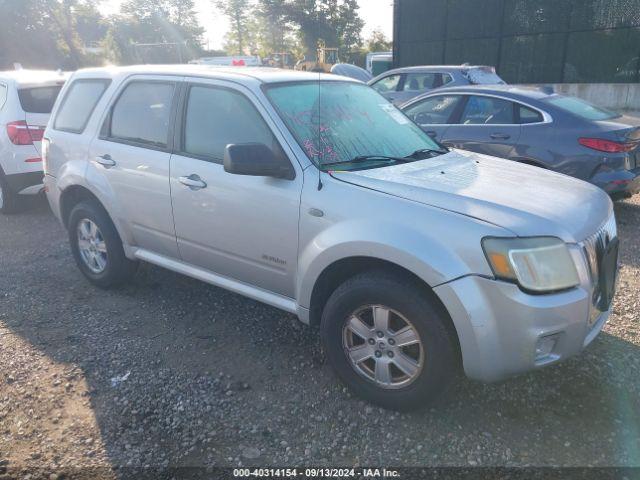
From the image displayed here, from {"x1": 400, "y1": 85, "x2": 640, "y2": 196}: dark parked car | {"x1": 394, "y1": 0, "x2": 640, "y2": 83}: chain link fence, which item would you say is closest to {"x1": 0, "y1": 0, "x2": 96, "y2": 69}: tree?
{"x1": 394, "y1": 0, "x2": 640, "y2": 83}: chain link fence

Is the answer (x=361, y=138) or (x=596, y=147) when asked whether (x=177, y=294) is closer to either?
(x=361, y=138)

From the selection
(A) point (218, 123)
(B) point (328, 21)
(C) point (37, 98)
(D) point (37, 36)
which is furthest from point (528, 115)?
(B) point (328, 21)

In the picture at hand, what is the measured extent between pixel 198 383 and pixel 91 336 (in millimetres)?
1107

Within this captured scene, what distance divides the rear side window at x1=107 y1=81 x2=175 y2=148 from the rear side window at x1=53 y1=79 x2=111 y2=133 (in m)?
0.33

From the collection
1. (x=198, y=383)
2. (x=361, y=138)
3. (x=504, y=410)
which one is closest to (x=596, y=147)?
(x=361, y=138)

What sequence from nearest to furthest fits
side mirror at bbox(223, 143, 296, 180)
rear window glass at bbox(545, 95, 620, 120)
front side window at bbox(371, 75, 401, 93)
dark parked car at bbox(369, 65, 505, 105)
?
side mirror at bbox(223, 143, 296, 180)
rear window glass at bbox(545, 95, 620, 120)
dark parked car at bbox(369, 65, 505, 105)
front side window at bbox(371, 75, 401, 93)

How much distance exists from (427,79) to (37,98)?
7365 millimetres

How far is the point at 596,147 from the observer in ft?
18.6

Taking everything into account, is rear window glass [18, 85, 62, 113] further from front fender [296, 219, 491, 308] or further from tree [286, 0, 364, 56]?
tree [286, 0, 364, 56]

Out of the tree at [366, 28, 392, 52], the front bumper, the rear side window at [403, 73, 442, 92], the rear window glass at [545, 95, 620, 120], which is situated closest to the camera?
the front bumper

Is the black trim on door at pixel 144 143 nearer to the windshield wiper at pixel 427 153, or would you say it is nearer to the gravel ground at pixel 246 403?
the gravel ground at pixel 246 403

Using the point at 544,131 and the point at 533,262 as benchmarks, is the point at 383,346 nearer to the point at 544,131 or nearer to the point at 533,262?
the point at 533,262

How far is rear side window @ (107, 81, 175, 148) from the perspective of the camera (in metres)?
3.83

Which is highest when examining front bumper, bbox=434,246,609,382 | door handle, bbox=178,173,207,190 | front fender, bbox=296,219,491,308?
door handle, bbox=178,173,207,190
